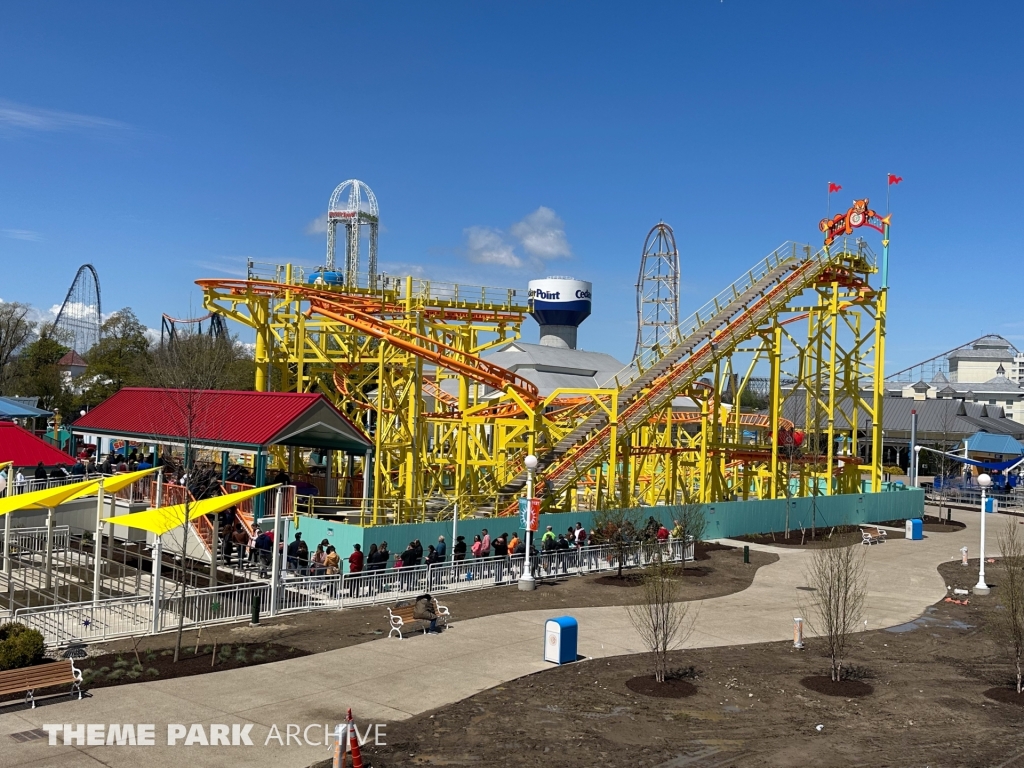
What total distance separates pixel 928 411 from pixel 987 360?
97.3 meters

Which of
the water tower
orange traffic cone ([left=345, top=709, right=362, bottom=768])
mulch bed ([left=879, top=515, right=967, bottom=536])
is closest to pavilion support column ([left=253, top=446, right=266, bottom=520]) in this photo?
orange traffic cone ([left=345, top=709, right=362, bottom=768])

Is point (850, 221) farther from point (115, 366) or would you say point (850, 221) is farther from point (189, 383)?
point (115, 366)

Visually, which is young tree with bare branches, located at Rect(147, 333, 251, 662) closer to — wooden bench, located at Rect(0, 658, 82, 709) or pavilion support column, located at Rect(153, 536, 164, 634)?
pavilion support column, located at Rect(153, 536, 164, 634)

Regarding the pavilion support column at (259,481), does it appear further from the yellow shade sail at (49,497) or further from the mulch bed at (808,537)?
the mulch bed at (808,537)

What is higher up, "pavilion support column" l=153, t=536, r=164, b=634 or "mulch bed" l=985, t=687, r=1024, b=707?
"pavilion support column" l=153, t=536, r=164, b=634

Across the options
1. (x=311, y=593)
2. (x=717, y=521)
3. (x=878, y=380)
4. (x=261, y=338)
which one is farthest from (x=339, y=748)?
(x=878, y=380)

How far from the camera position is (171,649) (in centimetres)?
1723

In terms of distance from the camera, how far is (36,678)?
1364cm

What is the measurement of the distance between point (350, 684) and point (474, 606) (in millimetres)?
7169

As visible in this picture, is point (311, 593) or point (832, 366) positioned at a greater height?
point (832, 366)

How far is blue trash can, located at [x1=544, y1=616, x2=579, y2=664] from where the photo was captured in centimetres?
1703

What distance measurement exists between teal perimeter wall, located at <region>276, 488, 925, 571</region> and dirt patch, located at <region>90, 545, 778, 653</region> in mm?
2633

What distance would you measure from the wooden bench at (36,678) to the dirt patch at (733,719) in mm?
4401

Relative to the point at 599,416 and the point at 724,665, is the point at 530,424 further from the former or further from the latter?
the point at 724,665
